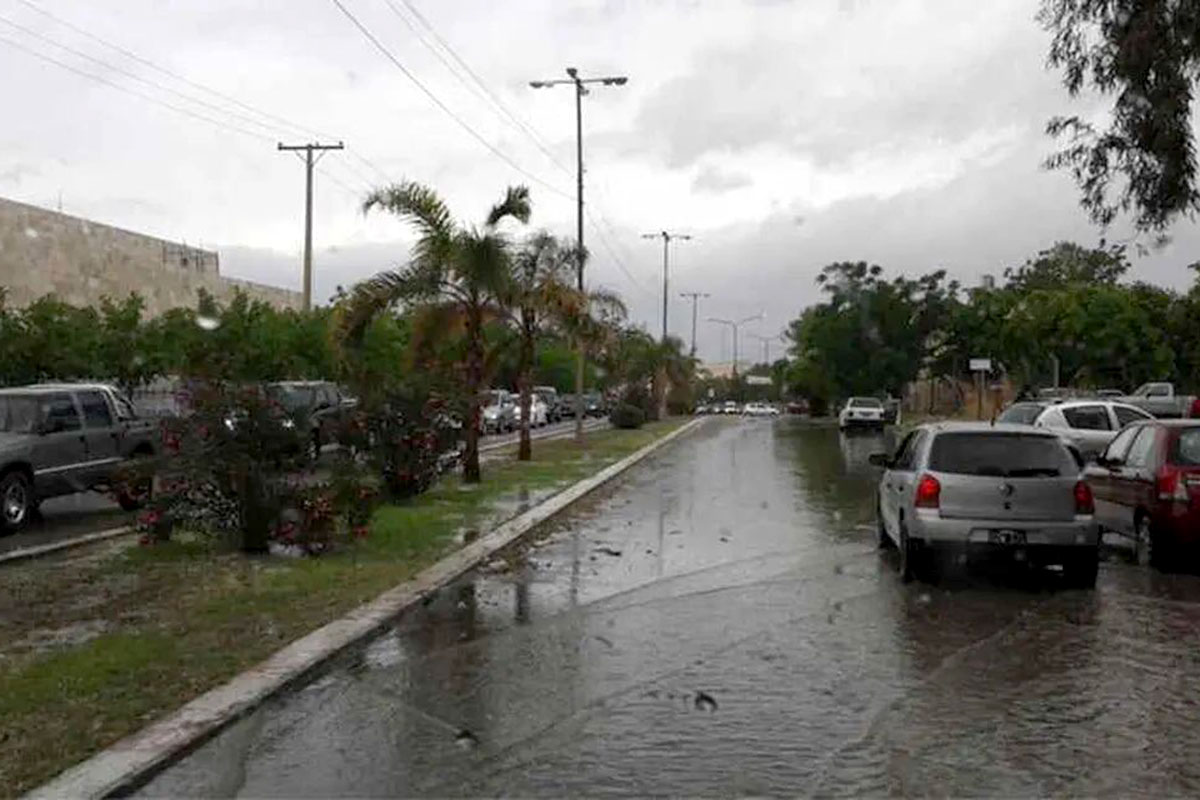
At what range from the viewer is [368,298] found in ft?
73.1

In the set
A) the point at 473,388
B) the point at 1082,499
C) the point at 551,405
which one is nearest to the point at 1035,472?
the point at 1082,499

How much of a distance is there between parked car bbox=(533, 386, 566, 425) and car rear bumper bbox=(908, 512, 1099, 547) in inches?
1890

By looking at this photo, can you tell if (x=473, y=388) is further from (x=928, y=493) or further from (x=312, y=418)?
(x=928, y=493)

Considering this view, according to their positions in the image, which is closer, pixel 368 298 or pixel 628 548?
pixel 628 548

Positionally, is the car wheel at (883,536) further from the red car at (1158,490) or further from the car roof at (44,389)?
the car roof at (44,389)

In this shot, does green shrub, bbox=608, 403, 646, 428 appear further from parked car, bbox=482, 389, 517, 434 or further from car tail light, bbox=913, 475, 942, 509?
car tail light, bbox=913, 475, 942, 509

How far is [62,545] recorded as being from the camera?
46.9 ft

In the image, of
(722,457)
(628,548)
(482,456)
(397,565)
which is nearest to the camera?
(397,565)

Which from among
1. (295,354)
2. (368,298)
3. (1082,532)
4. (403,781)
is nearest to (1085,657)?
(1082,532)

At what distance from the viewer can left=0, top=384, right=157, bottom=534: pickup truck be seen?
16.1 meters

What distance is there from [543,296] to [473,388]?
3.43 meters

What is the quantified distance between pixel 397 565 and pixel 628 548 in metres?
3.05

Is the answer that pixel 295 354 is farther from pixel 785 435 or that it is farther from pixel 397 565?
pixel 397 565

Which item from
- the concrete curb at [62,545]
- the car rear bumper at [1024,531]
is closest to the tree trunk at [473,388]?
the concrete curb at [62,545]
